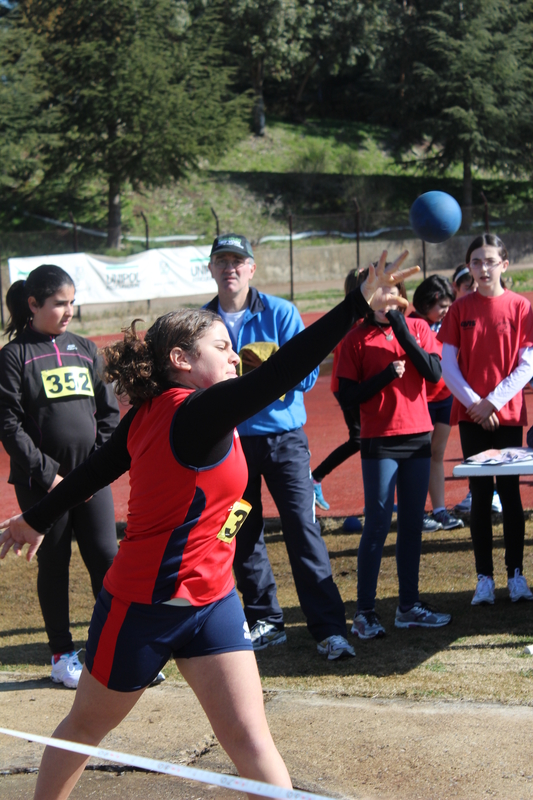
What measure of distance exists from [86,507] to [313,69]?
1876 inches

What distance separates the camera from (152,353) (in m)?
2.67

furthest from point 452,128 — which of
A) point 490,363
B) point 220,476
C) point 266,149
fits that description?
point 220,476

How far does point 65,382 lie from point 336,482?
4426mm

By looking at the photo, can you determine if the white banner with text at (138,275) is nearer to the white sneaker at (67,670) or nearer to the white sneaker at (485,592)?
the white sneaker at (485,592)

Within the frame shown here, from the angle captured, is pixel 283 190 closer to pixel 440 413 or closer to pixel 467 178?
pixel 467 178

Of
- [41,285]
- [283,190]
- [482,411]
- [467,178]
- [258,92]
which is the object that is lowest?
[482,411]

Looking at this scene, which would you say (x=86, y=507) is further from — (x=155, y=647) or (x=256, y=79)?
(x=256, y=79)

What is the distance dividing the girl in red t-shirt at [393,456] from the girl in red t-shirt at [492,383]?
34 centimetres

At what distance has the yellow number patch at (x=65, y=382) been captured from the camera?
4469mm

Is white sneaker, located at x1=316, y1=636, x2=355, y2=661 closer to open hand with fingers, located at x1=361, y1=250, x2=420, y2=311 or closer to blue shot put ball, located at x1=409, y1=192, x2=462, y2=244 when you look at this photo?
blue shot put ball, located at x1=409, y1=192, x2=462, y2=244

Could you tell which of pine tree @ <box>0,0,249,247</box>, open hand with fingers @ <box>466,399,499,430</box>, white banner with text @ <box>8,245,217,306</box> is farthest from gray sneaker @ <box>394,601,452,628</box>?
pine tree @ <box>0,0,249,247</box>

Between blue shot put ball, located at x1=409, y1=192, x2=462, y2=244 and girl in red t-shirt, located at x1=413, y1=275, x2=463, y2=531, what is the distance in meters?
1.54

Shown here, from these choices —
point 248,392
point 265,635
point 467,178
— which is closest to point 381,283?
point 248,392

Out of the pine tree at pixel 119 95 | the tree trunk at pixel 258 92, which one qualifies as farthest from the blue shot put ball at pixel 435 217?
the tree trunk at pixel 258 92
